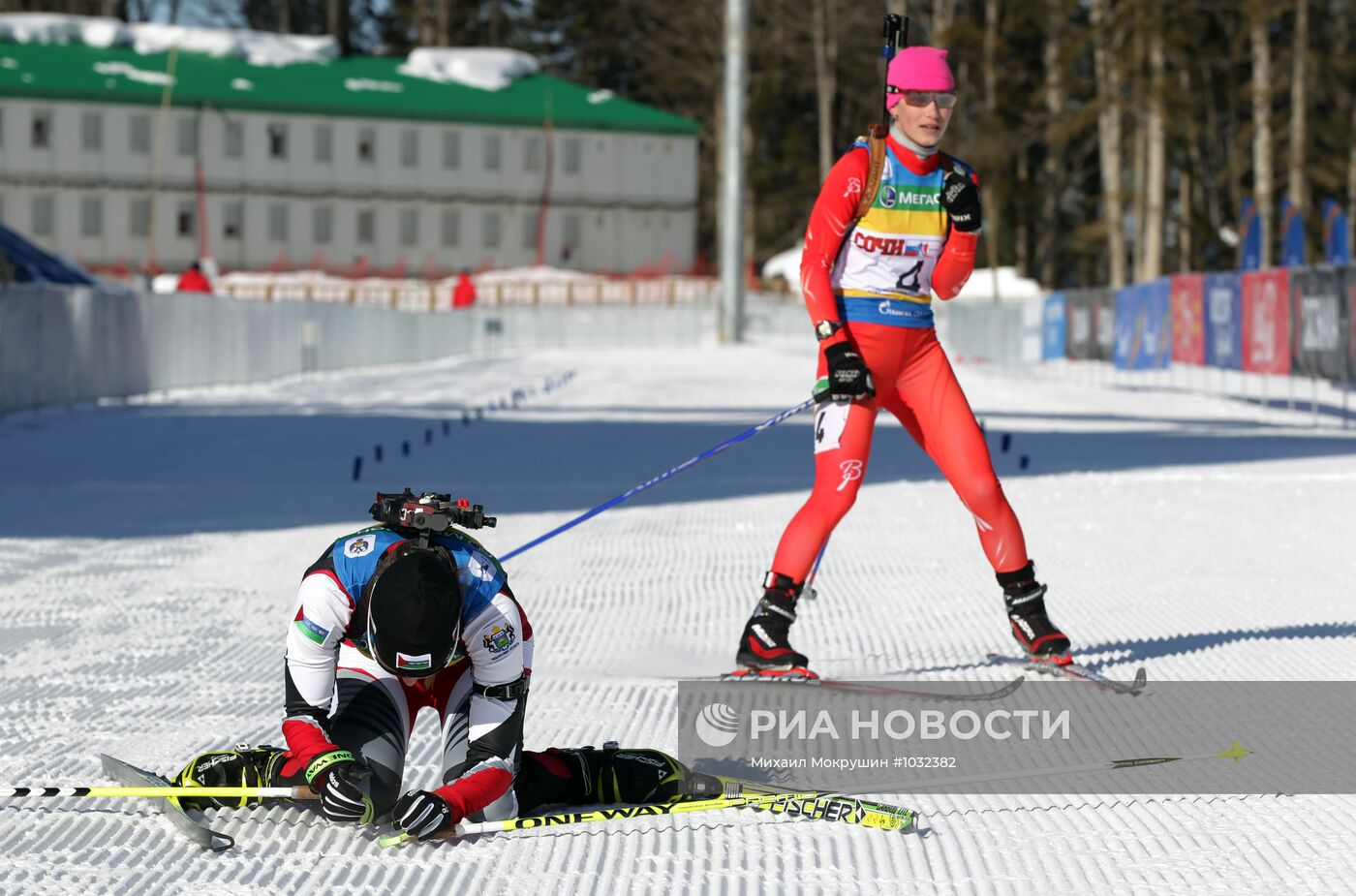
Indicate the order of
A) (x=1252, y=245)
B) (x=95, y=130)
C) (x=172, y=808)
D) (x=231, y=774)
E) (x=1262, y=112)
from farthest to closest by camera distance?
(x=95, y=130) → (x=1262, y=112) → (x=1252, y=245) → (x=231, y=774) → (x=172, y=808)

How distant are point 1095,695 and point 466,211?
65415 millimetres

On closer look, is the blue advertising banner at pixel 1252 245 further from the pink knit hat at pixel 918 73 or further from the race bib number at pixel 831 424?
the race bib number at pixel 831 424

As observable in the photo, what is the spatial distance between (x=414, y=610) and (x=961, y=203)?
2752mm

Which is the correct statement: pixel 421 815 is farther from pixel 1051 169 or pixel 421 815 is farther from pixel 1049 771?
pixel 1051 169

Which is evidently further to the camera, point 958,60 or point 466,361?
point 958,60

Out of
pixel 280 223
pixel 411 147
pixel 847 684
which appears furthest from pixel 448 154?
pixel 847 684

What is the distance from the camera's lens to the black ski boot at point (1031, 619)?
5.77 metres

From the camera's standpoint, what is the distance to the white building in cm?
6556

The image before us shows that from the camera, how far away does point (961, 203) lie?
5863 millimetres

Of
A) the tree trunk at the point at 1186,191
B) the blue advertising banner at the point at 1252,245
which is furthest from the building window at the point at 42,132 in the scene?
the blue advertising banner at the point at 1252,245

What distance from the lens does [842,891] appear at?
3646mm

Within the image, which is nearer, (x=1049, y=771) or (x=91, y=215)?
(x=1049, y=771)

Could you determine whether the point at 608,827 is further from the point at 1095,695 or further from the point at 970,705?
the point at 1095,695

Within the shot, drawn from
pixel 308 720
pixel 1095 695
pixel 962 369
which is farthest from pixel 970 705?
pixel 962 369
